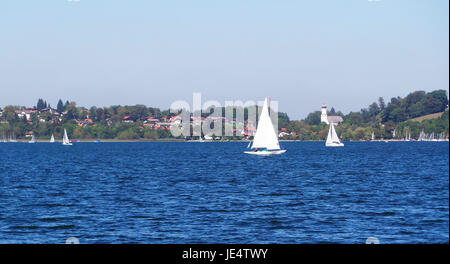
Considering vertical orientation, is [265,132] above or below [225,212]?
above

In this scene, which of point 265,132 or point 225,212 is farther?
point 265,132

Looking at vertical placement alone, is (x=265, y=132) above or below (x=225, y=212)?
above

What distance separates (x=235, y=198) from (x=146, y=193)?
6.79 m

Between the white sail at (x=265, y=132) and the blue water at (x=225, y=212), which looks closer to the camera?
the blue water at (x=225, y=212)

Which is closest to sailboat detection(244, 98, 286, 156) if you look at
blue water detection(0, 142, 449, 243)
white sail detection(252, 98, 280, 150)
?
white sail detection(252, 98, 280, 150)

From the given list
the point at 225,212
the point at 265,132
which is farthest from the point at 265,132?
the point at 225,212

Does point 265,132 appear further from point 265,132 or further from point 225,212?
point 225,212

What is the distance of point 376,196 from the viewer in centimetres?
3706

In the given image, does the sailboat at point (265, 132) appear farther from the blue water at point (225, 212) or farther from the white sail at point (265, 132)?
the blue water at point (225, 212)

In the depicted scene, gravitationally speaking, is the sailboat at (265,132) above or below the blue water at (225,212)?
→ above

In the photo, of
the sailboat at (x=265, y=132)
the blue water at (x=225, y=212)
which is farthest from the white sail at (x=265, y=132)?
the blue water at (x=225, y=212)
